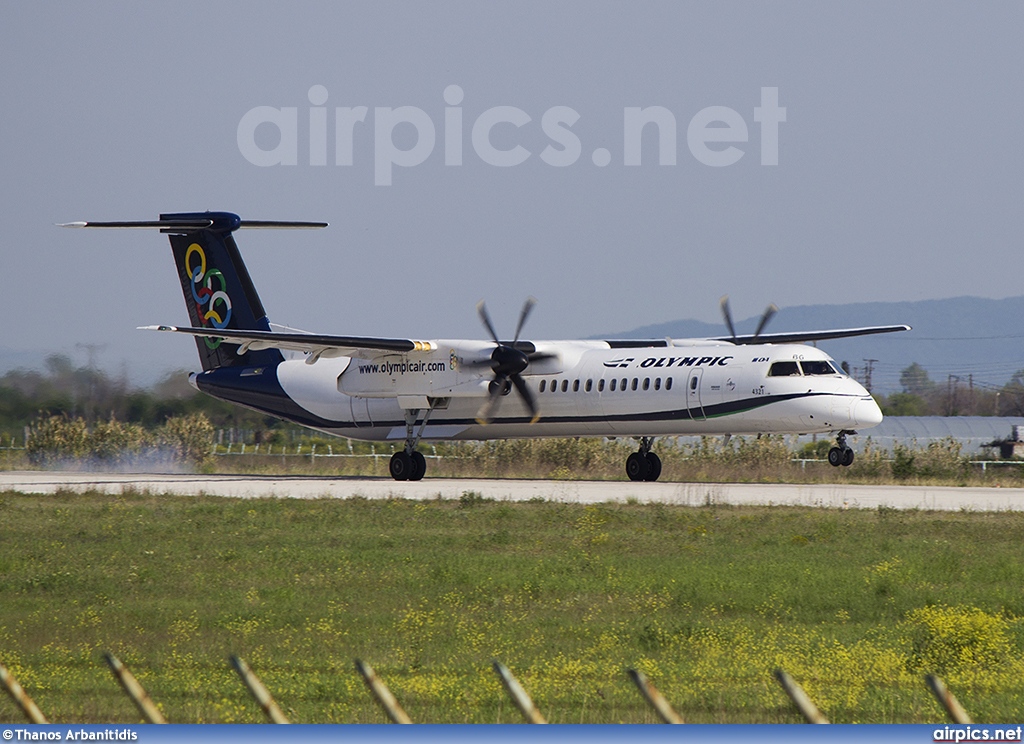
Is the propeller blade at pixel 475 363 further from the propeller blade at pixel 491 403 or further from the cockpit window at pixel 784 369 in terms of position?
the cockpit window at pixel 784 369

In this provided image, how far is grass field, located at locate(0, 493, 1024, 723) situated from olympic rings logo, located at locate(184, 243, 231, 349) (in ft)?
48.7

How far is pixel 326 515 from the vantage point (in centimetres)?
2462

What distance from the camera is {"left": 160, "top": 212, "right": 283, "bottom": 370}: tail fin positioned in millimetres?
38625

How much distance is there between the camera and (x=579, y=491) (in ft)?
102

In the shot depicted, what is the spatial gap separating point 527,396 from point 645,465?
3829 mm

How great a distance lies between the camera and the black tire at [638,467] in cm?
3544

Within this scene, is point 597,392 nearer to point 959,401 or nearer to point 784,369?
point 784,369

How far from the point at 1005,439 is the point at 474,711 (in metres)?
57.5

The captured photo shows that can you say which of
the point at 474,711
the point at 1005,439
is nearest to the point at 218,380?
the point at 474,711

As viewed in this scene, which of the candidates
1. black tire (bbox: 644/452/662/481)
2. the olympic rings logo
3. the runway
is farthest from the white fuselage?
the olympic rings logo

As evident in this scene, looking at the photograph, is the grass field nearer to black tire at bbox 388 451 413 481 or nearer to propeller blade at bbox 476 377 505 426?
propeller blade at bbox 476 377 505 426

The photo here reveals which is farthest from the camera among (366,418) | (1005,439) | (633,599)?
(1005,439)

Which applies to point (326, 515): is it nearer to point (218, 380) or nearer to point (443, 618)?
point (443, 618)

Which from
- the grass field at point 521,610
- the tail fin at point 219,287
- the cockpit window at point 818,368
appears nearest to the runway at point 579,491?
the grass field at point 521,610
